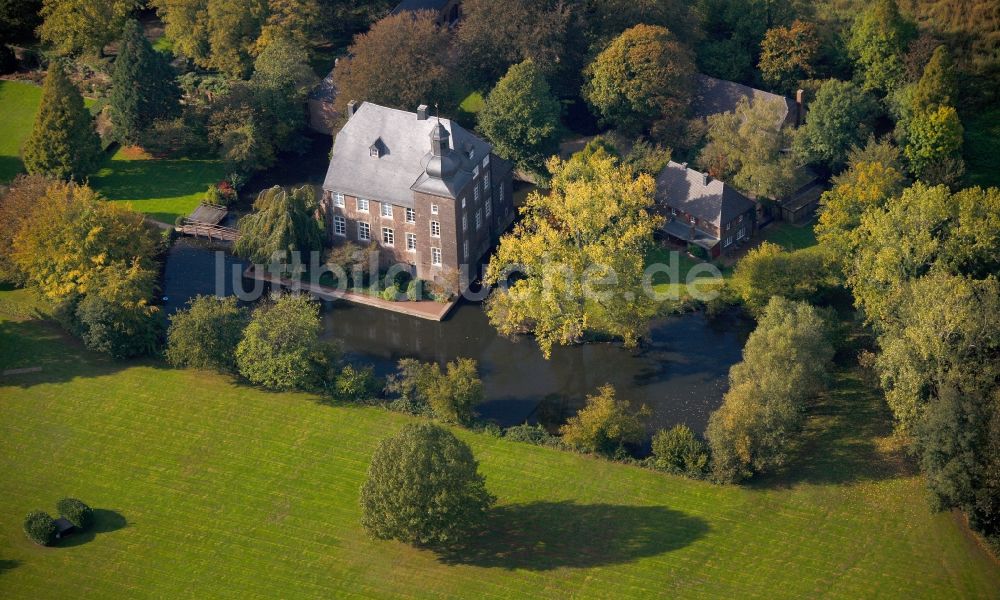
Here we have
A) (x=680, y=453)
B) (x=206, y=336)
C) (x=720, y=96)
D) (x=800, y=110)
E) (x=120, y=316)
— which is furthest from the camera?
(x=720, y=96)

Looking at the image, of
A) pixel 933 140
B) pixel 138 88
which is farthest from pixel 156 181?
pixel 933 140

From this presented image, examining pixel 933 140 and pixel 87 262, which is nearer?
pixel 87 262

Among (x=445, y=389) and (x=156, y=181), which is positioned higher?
(x=156, y=181)

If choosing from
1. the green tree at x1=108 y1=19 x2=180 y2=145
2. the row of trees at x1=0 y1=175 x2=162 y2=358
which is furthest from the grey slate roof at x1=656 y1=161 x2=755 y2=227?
the green tree at x1=108 y1=19 x2=180 y2=145

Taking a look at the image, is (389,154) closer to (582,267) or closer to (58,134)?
(582,267)

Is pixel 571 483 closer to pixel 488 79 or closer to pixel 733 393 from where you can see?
pixel 733 393

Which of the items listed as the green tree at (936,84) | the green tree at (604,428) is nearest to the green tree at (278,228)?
the green tree at (604,428)
